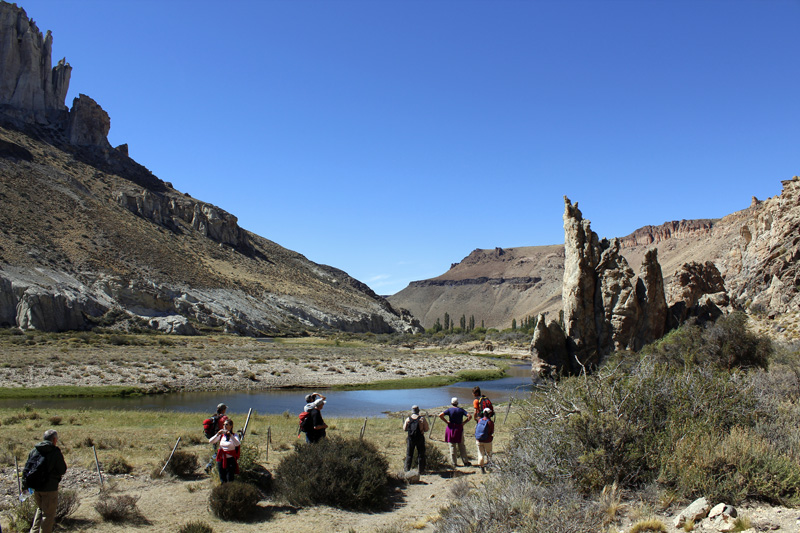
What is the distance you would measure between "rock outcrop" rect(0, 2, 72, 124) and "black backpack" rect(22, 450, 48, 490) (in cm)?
12028

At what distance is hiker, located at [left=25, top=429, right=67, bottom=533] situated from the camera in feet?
25.0

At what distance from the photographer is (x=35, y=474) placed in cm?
757

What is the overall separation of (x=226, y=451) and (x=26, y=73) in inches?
5015

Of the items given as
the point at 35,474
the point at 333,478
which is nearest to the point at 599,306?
the point at 333,478

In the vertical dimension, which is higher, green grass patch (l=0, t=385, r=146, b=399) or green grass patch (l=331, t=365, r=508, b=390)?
green grass patch (l=0, t=385, r=146, b=399)

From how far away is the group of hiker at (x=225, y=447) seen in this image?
25.0 feet

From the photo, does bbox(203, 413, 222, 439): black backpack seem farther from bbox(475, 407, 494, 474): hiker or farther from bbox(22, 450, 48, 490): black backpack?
bbox(475, 407, 494, 474): hiker

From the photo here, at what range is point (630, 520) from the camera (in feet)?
22.6

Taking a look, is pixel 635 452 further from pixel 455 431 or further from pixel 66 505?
pixel 66 505

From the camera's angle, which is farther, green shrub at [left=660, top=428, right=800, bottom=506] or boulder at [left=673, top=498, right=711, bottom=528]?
green shrub at [left=660, top=428, right=800, bottom=506]

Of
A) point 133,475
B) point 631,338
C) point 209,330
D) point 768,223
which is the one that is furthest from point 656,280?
point 209,330

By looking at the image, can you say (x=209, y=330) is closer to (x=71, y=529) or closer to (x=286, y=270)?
(x=286, y=270)

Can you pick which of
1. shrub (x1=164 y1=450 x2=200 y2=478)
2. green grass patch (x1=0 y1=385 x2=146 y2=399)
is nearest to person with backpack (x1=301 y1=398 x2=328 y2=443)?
shrub (x1=164 y1=450 x2=200 y2=478)

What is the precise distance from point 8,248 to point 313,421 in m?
67.7
